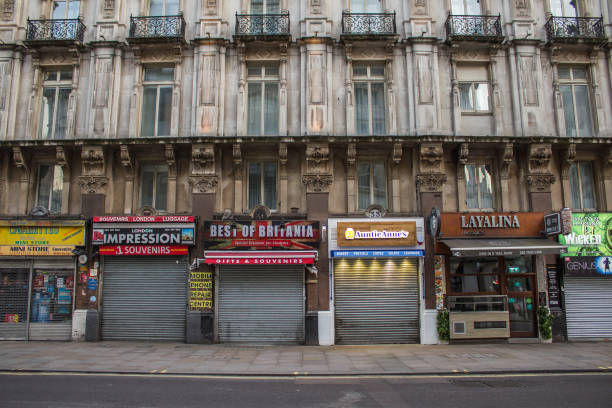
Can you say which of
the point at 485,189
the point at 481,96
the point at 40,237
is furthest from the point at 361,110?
the point at 40,237

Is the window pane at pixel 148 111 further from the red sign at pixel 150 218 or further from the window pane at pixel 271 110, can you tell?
the window pane at pixel 271 110

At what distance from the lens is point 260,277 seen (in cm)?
1521

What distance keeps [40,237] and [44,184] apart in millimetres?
2439

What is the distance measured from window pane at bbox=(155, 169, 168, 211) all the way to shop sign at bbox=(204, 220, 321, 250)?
2590 mm

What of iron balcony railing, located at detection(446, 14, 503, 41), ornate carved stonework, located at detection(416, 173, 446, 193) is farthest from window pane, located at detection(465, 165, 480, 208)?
iron balcony railing, located at detection(446, 14, 503, 41)

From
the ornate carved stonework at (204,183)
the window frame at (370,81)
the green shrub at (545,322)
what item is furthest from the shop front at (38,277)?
the green shrub at (545,322)

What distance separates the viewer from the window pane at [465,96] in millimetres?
16725

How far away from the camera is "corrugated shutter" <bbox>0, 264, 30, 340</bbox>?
1533cm

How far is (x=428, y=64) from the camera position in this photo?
1628 cm

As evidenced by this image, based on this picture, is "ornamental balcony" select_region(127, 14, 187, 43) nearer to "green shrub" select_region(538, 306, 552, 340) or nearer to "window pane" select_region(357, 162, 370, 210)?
"window pane" select_region(357, 162, 370, 210)

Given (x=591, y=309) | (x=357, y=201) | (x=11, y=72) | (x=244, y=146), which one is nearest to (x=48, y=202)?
(x=11, y=72)

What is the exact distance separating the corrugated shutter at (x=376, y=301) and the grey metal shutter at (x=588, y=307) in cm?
583

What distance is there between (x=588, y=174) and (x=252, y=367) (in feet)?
50.2

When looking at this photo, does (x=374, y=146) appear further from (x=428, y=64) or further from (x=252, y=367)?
(x=252, y=367)
